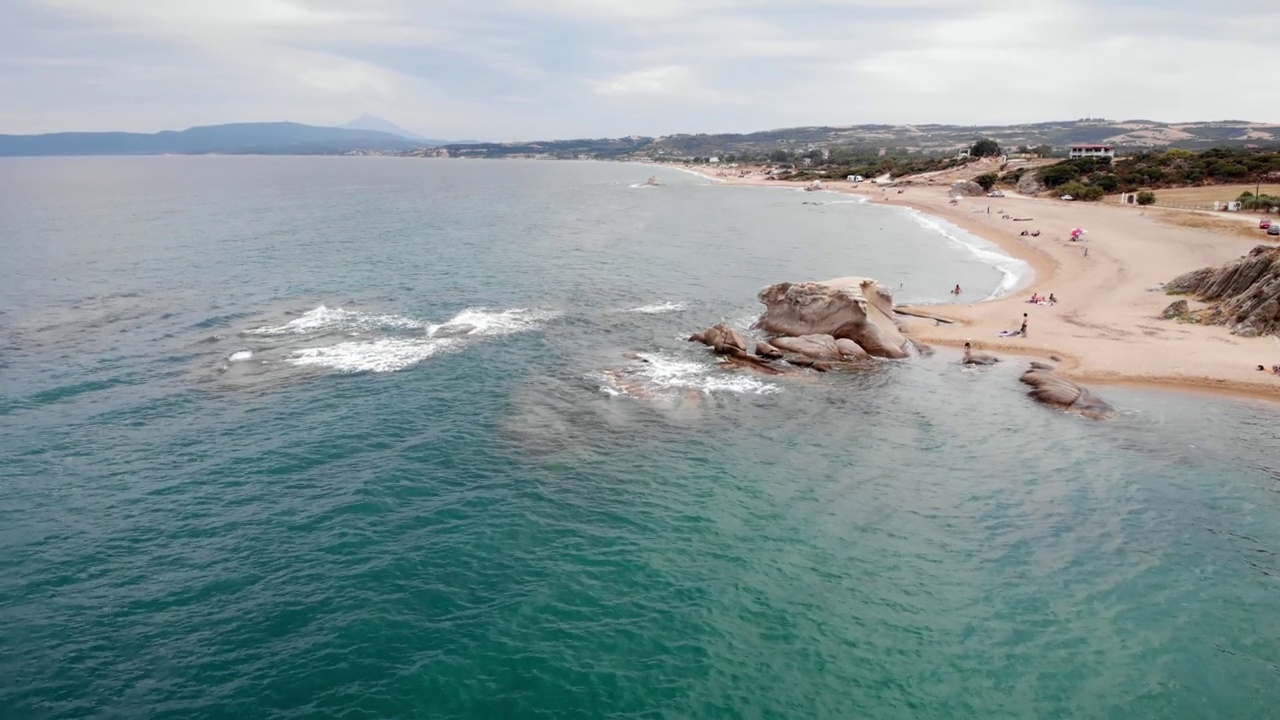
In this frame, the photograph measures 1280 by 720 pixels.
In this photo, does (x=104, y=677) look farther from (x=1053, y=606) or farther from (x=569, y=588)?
(x=1053, y=606)

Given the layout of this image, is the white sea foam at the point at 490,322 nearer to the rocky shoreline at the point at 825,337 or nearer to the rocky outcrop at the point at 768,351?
the rocky shoreline at the point at 825,337

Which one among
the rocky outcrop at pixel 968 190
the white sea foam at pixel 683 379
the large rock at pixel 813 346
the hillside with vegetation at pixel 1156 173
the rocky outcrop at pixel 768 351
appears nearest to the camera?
the white sea foam at pixel 683 379

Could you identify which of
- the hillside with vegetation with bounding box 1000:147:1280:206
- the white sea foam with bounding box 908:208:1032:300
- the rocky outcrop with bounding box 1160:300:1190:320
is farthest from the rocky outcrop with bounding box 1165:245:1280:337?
the hillside with vegetation with bounding box 1000:147:1280:206

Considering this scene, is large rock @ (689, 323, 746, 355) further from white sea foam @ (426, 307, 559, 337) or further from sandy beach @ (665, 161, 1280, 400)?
sandy beach @ (665, 161, 1280, 400)

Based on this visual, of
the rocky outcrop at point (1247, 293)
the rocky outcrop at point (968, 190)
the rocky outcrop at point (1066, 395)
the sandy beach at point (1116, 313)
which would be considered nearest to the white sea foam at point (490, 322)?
the sandy beach at point (1116, 313)

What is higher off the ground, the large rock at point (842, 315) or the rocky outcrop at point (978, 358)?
the large rock at point (842, 315)

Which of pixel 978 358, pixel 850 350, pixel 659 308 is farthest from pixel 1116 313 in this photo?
pixel 659 308

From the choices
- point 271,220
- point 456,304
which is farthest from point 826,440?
point 271,220
